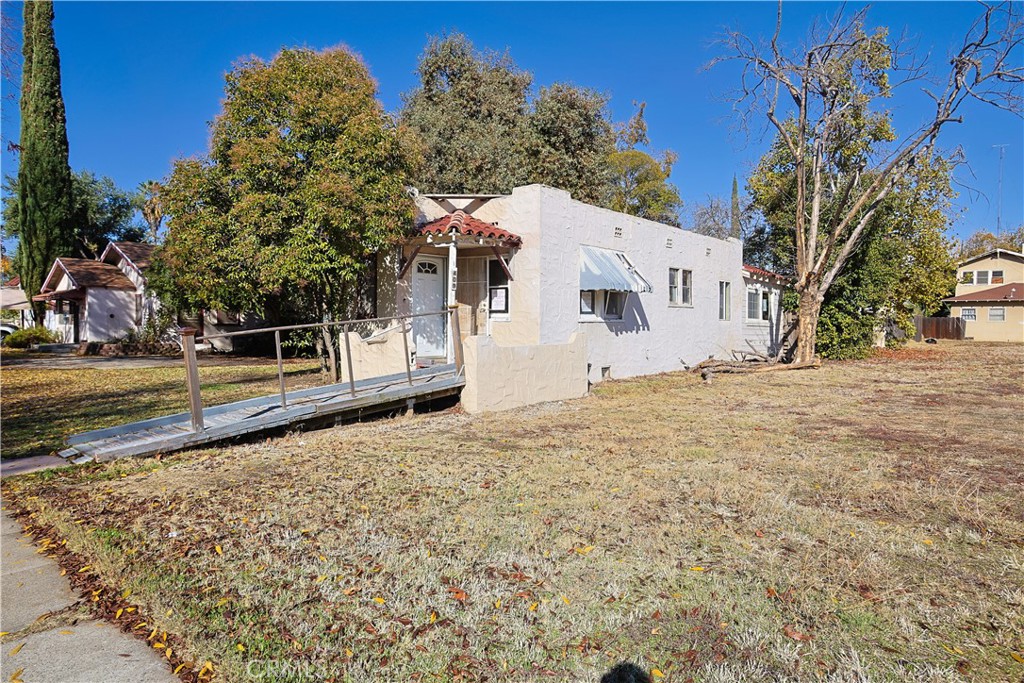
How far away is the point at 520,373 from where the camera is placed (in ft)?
34.4

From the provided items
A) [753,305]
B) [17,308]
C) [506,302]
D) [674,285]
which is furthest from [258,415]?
[17,308]

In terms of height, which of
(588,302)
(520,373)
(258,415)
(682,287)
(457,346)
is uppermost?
(682,287)

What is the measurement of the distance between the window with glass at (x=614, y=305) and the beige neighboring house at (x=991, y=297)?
3667 centimetres

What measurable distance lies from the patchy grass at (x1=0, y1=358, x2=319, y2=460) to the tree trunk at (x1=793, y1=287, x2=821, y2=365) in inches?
572

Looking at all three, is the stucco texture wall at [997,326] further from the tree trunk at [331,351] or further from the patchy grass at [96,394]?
the tree trunk at [331,351]

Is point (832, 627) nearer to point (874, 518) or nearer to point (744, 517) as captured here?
point (744, 517)

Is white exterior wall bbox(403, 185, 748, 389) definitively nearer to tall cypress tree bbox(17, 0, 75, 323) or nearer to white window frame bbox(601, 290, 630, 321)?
white window frame bbox(601, 290, 630, 321)

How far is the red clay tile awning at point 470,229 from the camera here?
11.1 m

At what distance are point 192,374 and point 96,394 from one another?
7.05 metres

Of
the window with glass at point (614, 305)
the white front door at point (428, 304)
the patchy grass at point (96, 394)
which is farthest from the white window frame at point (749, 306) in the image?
Answer: the patchy grass at point (96, 394)

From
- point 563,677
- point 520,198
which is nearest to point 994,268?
point 520,198

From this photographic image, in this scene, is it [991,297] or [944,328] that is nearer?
[991,297]

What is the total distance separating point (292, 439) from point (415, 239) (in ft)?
18.5

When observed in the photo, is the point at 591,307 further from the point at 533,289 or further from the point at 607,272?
the point at 533,289
